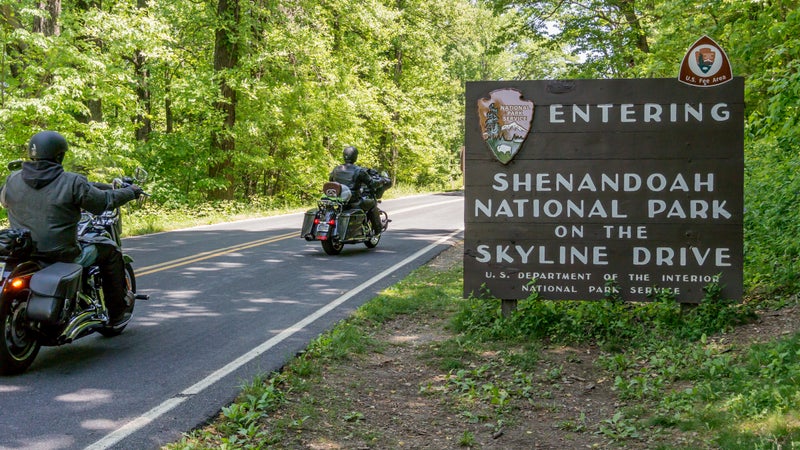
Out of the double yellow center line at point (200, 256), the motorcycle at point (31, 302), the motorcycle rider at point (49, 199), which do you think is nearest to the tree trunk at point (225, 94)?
the double yellow center line at point (200, 256)

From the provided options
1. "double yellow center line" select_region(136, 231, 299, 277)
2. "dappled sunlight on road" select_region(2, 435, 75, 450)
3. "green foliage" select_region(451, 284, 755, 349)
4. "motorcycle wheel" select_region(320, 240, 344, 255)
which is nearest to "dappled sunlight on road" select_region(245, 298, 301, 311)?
"green foliage" select_region(451, 284, 755, 349)

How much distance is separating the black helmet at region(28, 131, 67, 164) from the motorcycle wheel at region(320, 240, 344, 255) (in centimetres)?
770

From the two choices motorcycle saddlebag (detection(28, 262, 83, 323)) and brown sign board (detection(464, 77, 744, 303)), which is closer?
motorcycle saddlebag (detection(28, 262, 83, 323))

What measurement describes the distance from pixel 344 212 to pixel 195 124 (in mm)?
16409

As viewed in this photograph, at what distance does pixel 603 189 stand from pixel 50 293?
198 inches

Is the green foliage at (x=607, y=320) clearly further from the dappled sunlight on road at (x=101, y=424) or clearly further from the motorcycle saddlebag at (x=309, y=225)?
the motorcycle saddlebag at (x=309, y=225)

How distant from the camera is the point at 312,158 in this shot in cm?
3291

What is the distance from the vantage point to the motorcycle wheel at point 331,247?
44.7 feet

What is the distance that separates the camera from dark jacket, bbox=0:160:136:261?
5.93 meters

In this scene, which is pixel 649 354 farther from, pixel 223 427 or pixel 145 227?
pixel 145 227

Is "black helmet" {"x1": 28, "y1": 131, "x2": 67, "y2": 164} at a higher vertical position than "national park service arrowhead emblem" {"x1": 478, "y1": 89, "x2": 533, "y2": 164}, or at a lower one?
lower

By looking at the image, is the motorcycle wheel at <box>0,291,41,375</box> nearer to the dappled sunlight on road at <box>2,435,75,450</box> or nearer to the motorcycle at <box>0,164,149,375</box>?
the motorcycle at <box>0,164,149,375</box>

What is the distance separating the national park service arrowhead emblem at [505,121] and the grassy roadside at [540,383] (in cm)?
160

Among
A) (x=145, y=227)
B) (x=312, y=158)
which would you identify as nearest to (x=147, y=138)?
(x=312, y=158)
